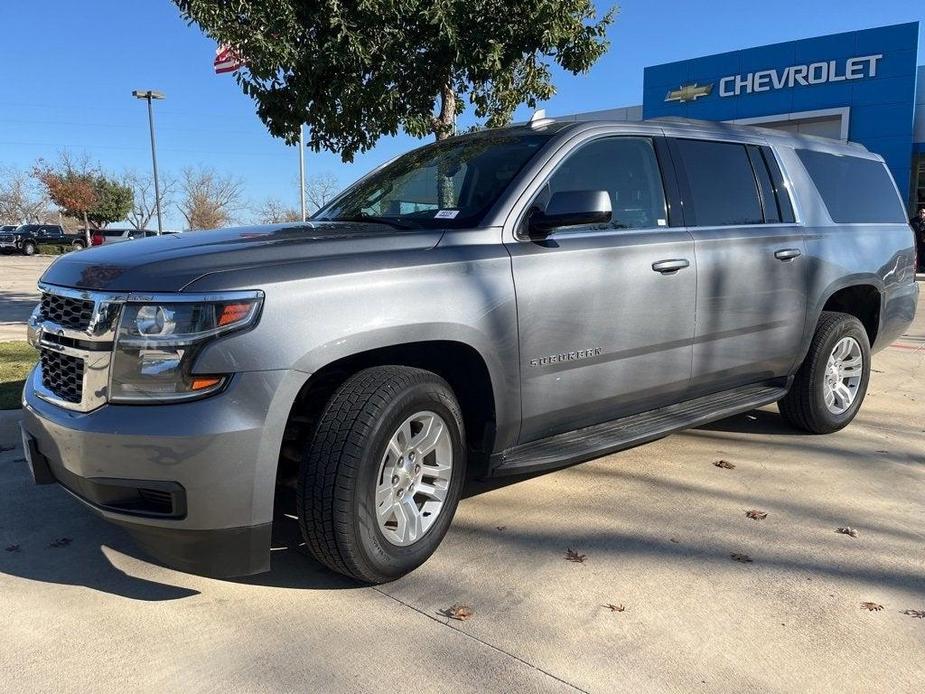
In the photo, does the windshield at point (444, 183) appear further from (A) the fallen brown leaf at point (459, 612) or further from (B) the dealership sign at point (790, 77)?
(B) the dealership sign at point (790, 77)

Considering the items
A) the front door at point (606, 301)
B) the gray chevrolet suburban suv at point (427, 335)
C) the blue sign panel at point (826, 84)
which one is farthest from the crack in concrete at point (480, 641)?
the blue sign panel at point (826, 84)

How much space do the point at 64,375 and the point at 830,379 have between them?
4.63m

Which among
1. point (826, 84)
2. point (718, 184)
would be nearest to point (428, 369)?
point (718, 184)

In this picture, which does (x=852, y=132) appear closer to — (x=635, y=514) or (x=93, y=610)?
(x=635, y=514)

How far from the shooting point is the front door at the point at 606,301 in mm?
3396

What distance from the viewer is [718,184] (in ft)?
14.6

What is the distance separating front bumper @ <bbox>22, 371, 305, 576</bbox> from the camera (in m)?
2.51

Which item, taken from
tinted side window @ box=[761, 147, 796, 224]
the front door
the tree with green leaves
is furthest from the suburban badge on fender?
the tree with green leaves

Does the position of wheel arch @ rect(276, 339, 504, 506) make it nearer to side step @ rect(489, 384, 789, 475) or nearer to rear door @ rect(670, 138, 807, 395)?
side step @ rect(489, 384, 789, 475)

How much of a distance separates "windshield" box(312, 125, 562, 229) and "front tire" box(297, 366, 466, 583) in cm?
89

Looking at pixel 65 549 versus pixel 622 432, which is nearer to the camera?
pixel 65 549

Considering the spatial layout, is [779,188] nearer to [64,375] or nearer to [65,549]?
[64,375]

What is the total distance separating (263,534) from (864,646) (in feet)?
6.91

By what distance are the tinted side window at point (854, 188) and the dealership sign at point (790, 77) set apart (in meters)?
21.6
